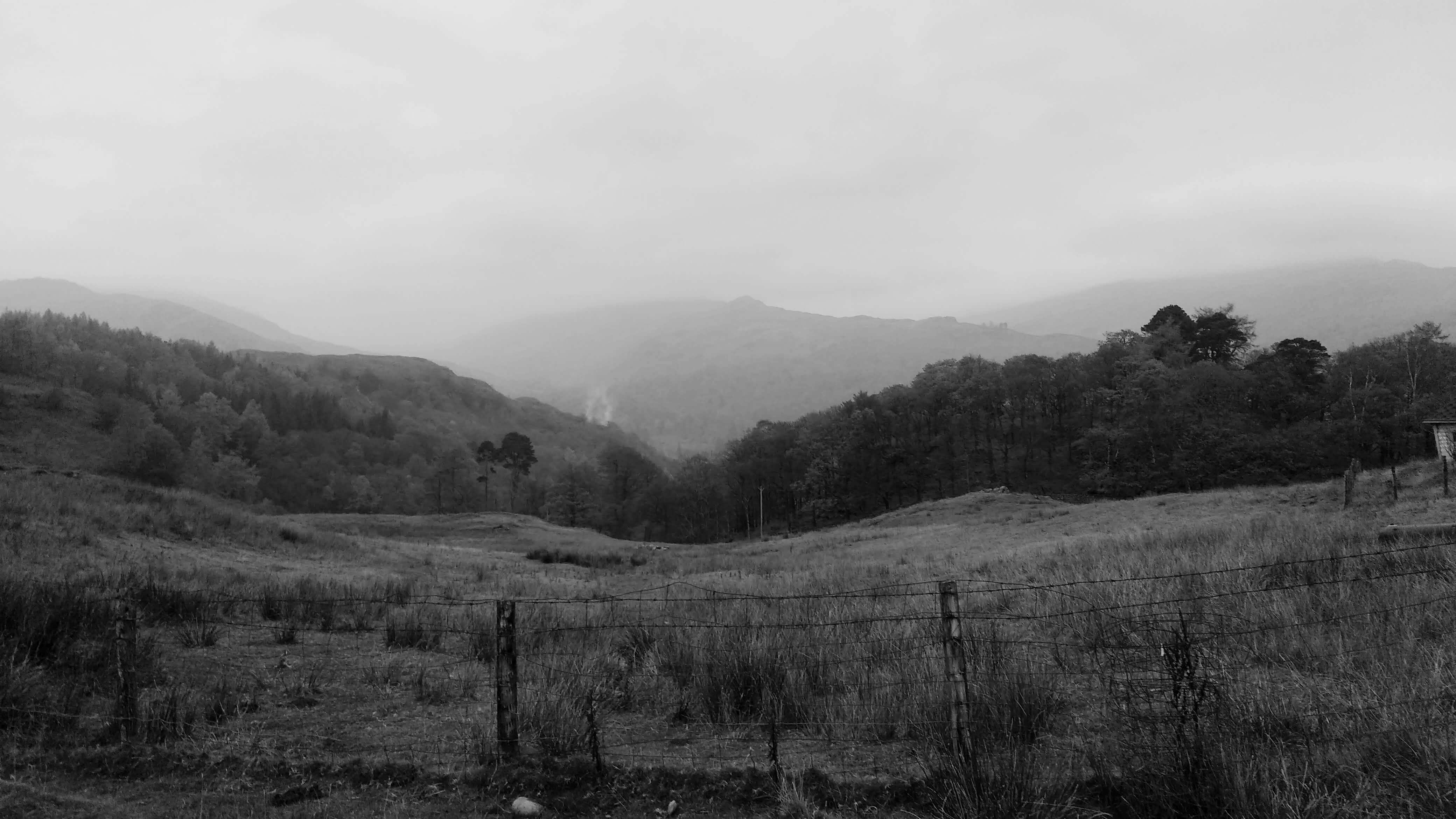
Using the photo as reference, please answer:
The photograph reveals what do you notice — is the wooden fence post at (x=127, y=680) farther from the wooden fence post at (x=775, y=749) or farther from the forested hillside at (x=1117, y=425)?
the forested hillside at (x=1117, y=425)

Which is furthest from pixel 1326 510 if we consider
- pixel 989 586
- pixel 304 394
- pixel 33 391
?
pixel 304 394

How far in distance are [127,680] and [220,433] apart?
5275 inches

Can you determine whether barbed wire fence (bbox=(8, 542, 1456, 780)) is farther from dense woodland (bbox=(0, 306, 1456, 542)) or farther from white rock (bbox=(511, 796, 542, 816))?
dense woodland (bbox=(0, 306, 1456, 542))

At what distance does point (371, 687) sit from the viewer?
8.63 metres

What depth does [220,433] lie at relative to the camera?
11781 centimetres

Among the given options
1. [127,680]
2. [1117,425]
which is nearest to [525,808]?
[127,680]

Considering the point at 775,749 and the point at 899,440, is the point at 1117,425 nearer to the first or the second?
the point at 899,440

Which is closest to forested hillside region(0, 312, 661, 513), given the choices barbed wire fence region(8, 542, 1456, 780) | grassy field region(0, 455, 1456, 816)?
grassy field region(0, 455, 1456, 816)

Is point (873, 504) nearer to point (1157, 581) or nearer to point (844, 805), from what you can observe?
point (1157, 581)

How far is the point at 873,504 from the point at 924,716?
95.8 metres

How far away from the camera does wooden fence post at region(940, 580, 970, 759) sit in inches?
213

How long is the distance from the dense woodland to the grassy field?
236ft

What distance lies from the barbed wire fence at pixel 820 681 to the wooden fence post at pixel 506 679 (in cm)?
2

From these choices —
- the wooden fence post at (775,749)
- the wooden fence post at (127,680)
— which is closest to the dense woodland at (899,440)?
the wooden fence post at (775,749)
